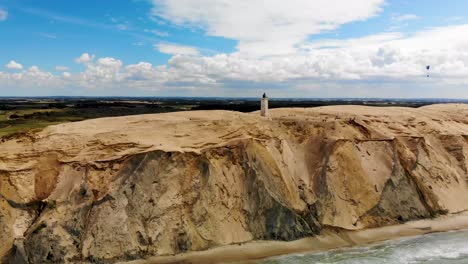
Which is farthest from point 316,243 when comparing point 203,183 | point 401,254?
point 203,183

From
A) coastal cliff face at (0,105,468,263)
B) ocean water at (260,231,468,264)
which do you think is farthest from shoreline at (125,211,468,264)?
ocean water at (260,231,468,264)

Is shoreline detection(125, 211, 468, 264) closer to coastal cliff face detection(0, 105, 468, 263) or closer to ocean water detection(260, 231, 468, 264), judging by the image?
coastal cliff face detection(0, 105, 468, 263)

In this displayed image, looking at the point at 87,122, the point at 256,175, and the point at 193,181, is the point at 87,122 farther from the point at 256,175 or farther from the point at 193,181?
the point at 256,175

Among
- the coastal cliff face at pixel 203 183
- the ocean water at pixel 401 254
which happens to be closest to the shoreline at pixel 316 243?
the coastal cliff face at pixel 203 183

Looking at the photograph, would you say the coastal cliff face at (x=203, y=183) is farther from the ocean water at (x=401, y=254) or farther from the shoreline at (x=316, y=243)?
the ocean water at (x=401, y=254)

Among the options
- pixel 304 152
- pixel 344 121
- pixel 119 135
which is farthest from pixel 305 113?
pixel 119 135

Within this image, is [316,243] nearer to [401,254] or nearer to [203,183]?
[401,254]
